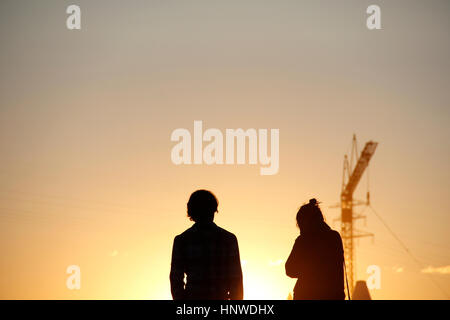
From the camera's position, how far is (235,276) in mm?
5668

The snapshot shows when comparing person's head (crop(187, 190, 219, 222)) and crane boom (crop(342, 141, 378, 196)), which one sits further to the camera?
crane boom (crop(342, 141, 378, 196))

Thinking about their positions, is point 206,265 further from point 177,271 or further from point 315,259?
point 315,259

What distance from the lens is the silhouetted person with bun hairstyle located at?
6.87 metres

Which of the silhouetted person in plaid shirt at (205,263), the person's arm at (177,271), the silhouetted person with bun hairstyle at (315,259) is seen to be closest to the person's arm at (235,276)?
the silhouetted person in plaid shirt at (205,263)

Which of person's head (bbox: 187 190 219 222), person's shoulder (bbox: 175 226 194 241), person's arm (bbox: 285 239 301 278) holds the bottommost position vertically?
person's arm (bbox: 285 239 301 278)

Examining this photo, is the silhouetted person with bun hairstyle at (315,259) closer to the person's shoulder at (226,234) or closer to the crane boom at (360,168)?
the person's shoulder at (226,234)

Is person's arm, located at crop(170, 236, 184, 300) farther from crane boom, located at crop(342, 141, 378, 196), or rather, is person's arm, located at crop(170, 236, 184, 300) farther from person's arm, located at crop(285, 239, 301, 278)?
crane boom, located at crop(342, 141, 378, 196)

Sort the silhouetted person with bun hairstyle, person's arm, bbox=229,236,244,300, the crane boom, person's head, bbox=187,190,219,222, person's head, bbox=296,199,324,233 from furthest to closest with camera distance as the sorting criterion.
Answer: the crane boom, person's head, bbox=296,199,324,233, the silhouetted person with bun hairstyle, person's head, bbox=187,190,219,222, person's arm, bbox=229,236,244,300

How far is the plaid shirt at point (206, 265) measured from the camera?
567cm

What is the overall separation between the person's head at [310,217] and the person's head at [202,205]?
1.45 meters

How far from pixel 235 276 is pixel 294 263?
1510 mm

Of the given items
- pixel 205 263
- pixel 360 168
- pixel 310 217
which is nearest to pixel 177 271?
pixel 205 263

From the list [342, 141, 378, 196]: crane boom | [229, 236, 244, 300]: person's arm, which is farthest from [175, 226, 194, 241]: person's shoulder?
[342, 141, 378, 196]: crane boom
